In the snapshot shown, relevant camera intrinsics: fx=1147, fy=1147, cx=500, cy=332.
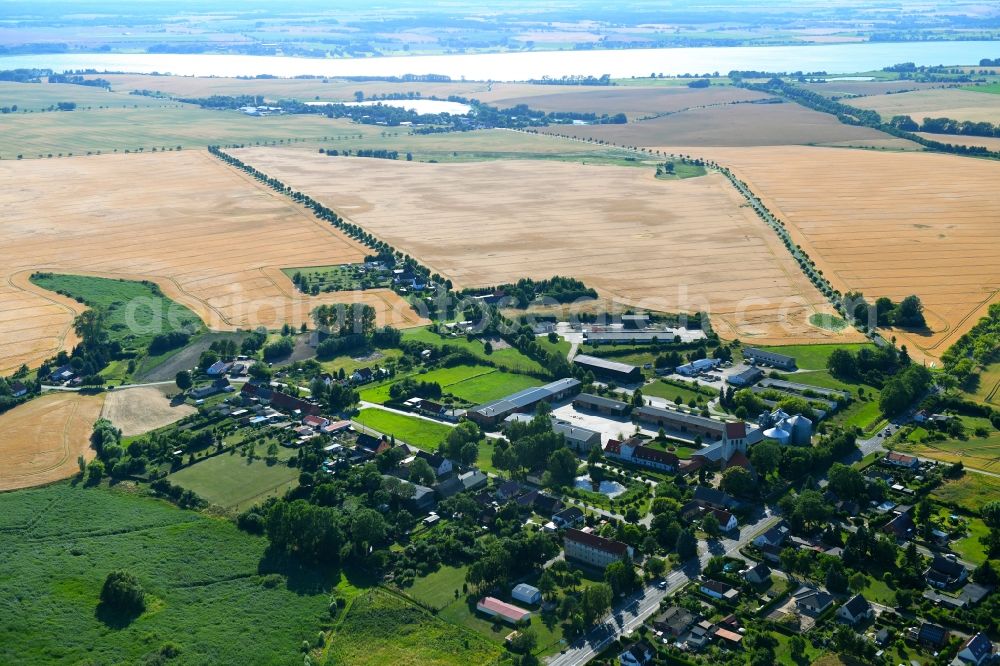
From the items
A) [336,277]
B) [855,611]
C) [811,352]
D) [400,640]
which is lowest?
[400,640]

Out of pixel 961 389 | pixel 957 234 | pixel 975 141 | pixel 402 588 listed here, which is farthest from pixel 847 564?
pixel 975 141

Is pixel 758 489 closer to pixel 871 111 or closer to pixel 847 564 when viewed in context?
pixel 847 564

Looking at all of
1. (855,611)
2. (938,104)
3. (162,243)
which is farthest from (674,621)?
(938,104)

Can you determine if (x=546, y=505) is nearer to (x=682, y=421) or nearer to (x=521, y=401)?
(x=682, y=421)

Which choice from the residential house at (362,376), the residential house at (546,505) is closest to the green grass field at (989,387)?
the residential house at (546,505)

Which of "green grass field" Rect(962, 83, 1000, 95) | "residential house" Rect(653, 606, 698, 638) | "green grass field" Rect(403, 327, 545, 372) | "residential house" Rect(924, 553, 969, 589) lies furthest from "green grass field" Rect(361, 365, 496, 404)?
"green grass field" Rect(962, 83, 1000, 95)

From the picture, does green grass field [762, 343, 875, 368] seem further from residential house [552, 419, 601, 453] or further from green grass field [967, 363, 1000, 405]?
residential house [552, 419, 601, 453]

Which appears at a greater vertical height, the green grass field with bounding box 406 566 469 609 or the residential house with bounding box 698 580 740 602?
the residential house with bounding box 698 580 740 602

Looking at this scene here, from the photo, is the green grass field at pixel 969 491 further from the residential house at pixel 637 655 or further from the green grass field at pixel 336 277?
the green grass field at pixel 336 277
